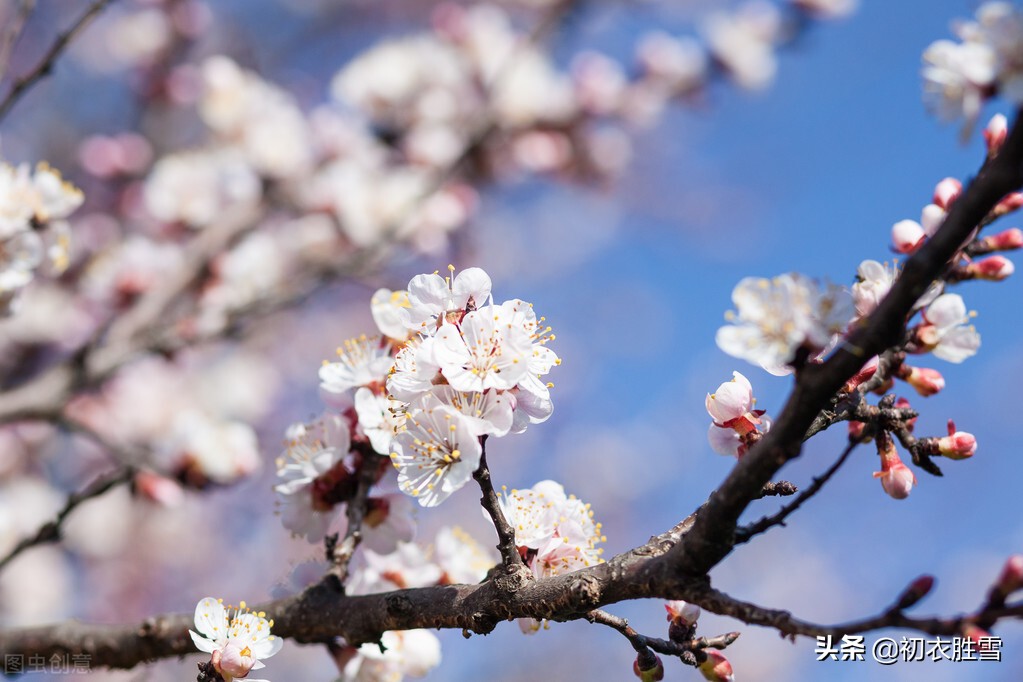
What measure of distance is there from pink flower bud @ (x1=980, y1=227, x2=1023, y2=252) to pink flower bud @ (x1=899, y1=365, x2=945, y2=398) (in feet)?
0.78

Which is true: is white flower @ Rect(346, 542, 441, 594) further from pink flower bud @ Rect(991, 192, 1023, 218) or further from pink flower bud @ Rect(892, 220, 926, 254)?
pink flower bud @ Rect(991, 192, 1023, 218)

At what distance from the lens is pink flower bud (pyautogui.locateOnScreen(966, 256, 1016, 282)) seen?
1.47m

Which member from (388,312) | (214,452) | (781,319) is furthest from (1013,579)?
(214,452)

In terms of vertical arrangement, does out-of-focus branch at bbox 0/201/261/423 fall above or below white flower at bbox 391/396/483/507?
above

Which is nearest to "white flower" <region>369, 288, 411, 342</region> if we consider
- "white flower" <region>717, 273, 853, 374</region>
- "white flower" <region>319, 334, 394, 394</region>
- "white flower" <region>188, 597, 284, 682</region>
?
"white flower" <region>319, 334, 394, 394</region>

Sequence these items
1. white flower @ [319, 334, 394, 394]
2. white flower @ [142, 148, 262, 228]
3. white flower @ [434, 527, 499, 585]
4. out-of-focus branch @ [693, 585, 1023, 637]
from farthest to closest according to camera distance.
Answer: white flower @ [142, 148, 262, 228] < white flower @ [434, 527, 499, 585] < white flower @ [319, 334, 394, 394] < out-of-focus branch @ [693, 585, 1023, 637]

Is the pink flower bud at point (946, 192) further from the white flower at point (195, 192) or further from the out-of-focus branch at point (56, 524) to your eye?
the white flower at point (195, 192)

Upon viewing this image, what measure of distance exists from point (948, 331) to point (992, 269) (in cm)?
18

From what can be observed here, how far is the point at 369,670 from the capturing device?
1.78 metres

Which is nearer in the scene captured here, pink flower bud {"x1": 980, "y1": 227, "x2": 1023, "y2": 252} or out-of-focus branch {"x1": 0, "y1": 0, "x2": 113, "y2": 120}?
pink flower bud {"x1": 980, "y1": 227, "x2": 1023, "y2": 252}

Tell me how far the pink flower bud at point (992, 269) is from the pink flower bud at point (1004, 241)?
2cm

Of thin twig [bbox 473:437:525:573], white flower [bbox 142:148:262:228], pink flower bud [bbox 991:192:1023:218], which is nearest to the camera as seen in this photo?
thin twig [bbox 473:437:525:573]

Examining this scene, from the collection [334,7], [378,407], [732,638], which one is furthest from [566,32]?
[334,7]

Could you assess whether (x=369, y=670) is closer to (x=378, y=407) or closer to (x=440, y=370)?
(x=378, y=407)
